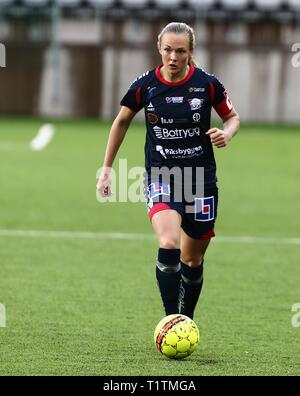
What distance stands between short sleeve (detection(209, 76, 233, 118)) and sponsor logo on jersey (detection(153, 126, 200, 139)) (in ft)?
0.75

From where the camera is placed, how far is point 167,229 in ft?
24.3

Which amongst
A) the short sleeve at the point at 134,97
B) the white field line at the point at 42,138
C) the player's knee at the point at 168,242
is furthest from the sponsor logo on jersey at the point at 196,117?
the white field line at the point at 42,138

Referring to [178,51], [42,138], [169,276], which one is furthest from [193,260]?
[42,138]

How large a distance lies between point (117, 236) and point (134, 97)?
18.7ft

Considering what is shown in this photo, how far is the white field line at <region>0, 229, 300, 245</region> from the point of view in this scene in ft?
43.1

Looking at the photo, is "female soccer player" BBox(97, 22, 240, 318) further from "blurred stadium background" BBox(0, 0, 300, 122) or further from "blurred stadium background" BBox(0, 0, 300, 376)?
"blurred stadium background" BBox(0, 0, 300, 122)

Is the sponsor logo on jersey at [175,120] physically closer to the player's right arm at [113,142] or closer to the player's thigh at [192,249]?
the player's right arm at [113,142]

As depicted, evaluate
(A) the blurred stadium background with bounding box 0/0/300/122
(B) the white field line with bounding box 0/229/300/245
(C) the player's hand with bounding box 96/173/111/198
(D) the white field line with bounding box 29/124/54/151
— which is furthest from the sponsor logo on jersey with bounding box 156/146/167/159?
(A) the blurred stadium background with bounding box 0/0/300/122

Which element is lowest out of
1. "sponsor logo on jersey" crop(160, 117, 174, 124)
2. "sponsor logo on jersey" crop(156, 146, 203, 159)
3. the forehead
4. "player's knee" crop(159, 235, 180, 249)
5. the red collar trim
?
"player's knee" crop(159, 235, 180, 249)

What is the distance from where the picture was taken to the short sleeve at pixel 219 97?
302 inches

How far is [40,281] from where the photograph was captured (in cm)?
1016

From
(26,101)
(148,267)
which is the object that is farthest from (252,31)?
(148,267)
